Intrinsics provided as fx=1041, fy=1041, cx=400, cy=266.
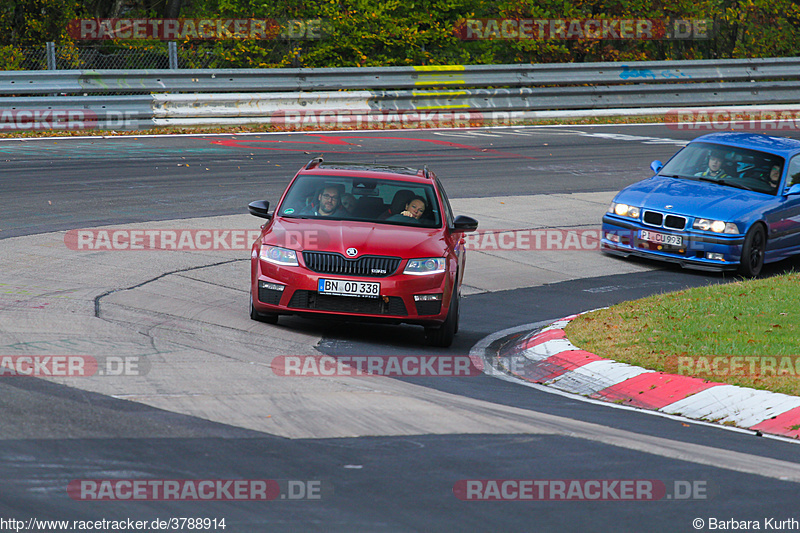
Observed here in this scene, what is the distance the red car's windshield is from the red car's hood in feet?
0.63

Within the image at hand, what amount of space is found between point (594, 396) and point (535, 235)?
697 cm

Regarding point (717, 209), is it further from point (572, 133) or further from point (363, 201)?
point (572, 133)

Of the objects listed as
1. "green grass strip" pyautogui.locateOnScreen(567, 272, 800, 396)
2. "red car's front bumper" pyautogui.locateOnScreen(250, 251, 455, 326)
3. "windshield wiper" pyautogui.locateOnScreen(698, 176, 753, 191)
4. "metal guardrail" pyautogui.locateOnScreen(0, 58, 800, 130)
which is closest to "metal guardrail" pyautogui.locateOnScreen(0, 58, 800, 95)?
"metal guardrail" pyautogui.locateOnScreen(0, 58, 800, 130)

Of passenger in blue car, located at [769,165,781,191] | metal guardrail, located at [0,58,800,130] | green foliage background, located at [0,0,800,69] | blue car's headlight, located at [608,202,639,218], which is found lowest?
blue car's headlight, located at [608,202,639,218]

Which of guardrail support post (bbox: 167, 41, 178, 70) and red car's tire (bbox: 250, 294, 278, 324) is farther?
guardrail support post (bbox: 167, 41, 178, 70)

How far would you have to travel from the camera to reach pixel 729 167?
47.4 ft

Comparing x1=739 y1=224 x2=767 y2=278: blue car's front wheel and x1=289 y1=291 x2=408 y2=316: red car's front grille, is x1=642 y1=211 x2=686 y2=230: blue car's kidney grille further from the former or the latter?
x1=289 y1=291 x2=408 y2=316: red car's front grille

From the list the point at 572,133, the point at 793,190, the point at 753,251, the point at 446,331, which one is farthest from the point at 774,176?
the point at 572,133

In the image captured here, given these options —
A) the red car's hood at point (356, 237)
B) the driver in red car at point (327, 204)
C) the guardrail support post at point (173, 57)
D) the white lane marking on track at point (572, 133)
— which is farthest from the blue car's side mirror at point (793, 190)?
the guardrail support post at point (173, 57)

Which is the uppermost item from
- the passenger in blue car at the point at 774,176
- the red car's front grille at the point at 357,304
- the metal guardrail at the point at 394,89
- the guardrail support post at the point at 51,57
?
the guardrail support post at the point at 51,57

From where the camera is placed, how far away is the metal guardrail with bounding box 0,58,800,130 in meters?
21.2

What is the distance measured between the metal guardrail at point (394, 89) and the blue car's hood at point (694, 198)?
36.5 feet

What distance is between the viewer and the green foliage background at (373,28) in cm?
2636

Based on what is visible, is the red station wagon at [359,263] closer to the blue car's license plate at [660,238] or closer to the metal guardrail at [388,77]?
the blue car's license plate at [660,238]
